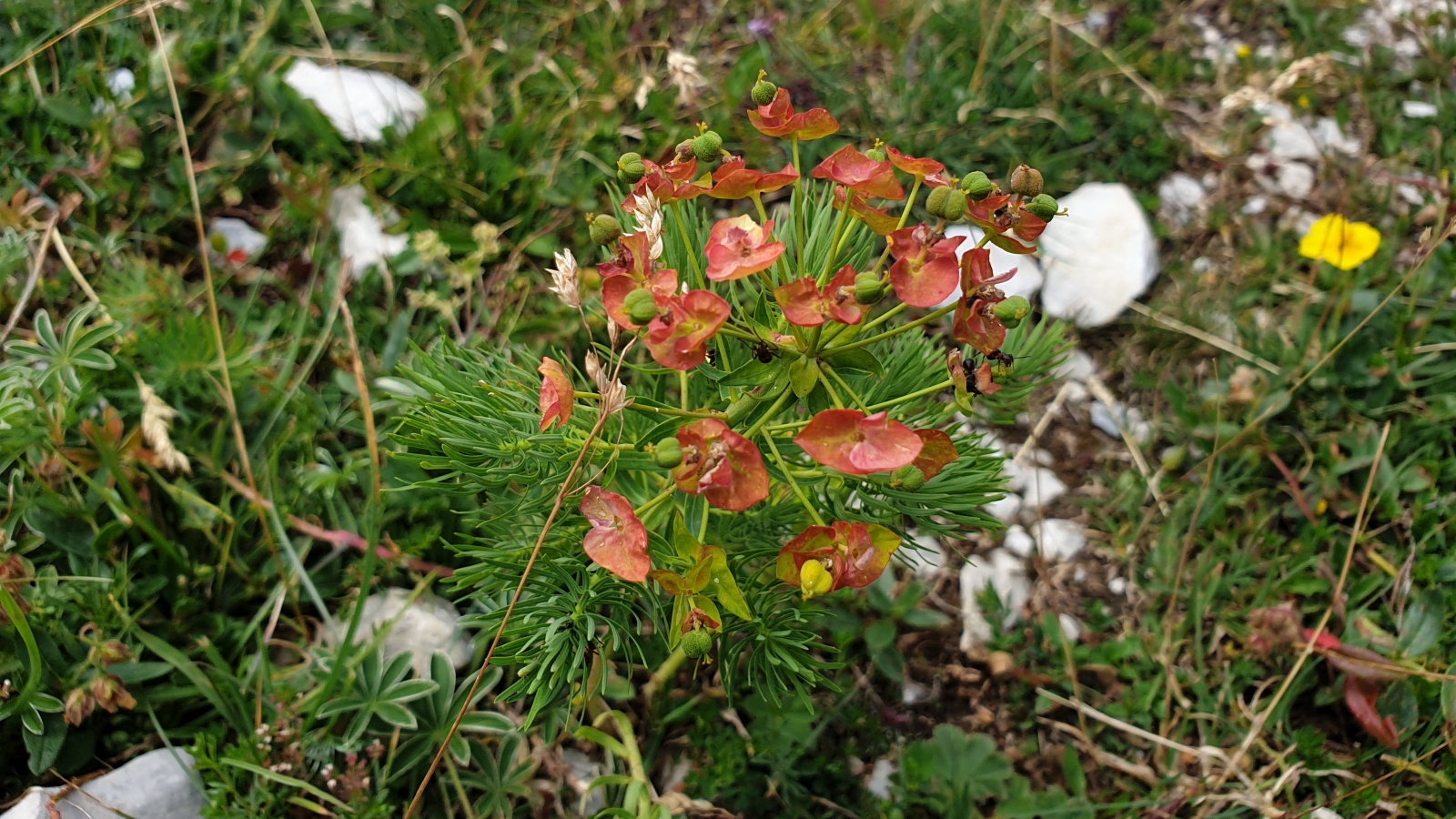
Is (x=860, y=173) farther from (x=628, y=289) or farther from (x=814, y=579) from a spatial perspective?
(x=814, y=579)

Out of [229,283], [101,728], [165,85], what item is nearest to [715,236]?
[101,728]

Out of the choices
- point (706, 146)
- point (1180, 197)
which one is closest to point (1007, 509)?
point (1180, 197)

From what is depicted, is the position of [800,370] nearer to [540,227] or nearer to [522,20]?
[540,227]

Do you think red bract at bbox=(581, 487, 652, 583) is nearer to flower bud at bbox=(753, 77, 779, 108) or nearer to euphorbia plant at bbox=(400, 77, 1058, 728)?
euphorbia plant at bbox=(400, 77, 1058, 728)

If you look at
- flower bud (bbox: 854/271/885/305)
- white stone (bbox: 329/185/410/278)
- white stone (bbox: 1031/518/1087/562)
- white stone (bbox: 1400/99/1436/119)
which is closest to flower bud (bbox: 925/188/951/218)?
flower bud (bbox: 854/271/885/305)

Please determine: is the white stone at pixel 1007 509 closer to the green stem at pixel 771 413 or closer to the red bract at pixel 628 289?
the green stem at pixel 771 413
